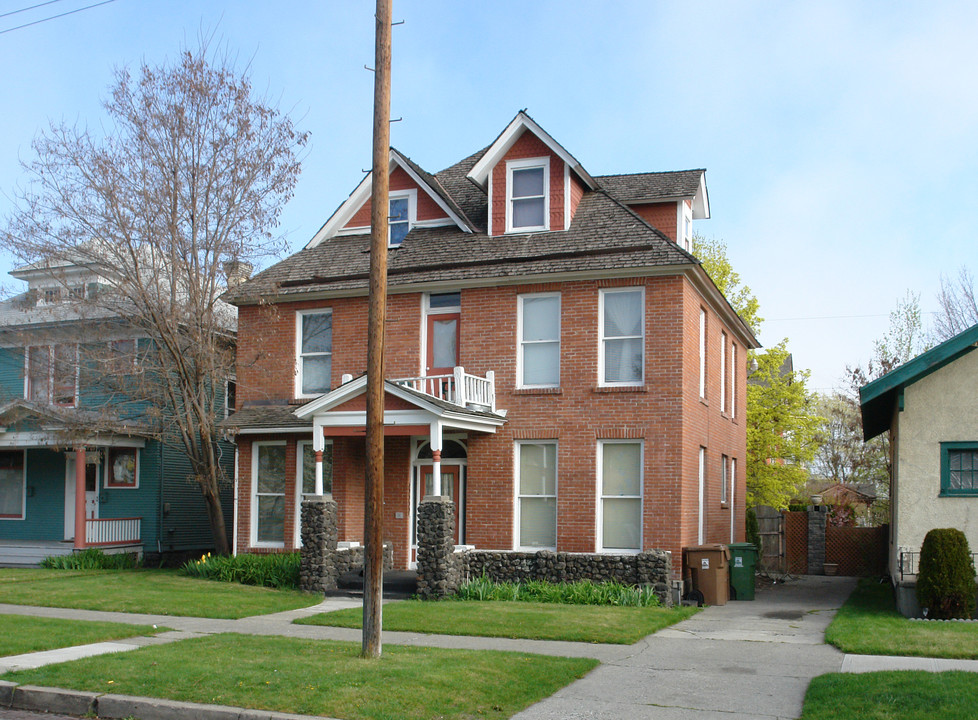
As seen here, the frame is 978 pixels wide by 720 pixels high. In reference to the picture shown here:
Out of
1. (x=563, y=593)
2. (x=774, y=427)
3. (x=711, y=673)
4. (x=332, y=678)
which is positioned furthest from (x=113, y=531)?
(x=774, y=427)

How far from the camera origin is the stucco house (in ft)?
53.0

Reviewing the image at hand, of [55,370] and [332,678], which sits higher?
[55,370]

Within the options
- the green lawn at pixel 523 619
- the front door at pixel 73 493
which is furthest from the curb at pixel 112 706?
the front door at pixel 73 493

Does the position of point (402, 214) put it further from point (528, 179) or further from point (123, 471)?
point (123, 471)

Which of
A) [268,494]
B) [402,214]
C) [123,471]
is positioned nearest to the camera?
[268,494]

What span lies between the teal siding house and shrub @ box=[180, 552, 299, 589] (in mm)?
2424

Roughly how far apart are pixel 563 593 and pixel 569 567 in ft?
A: 2.68

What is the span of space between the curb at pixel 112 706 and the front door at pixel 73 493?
17519 millimetres

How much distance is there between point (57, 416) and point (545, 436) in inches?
467

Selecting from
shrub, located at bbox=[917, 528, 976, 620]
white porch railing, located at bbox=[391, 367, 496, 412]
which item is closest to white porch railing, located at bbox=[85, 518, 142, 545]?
white porch railing, located at bbox=[391, 367, 496, 412]

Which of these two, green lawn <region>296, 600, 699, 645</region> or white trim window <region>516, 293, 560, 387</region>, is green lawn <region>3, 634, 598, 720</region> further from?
white trim window <region>516, 293, 560, 387</region>

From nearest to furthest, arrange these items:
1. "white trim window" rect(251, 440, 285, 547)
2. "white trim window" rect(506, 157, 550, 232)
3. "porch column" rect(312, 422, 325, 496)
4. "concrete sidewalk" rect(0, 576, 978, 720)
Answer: "concrete sidewalk" rect(0, 576, 978, 720), "porch column" rect(312, 422, 325, 496), "white trim window" rect(506, 157, 550, 232), "white trim window" rect(251, 440, 285, 547)

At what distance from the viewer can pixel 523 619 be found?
1474 cm

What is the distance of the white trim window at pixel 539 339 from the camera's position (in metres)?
19.8
